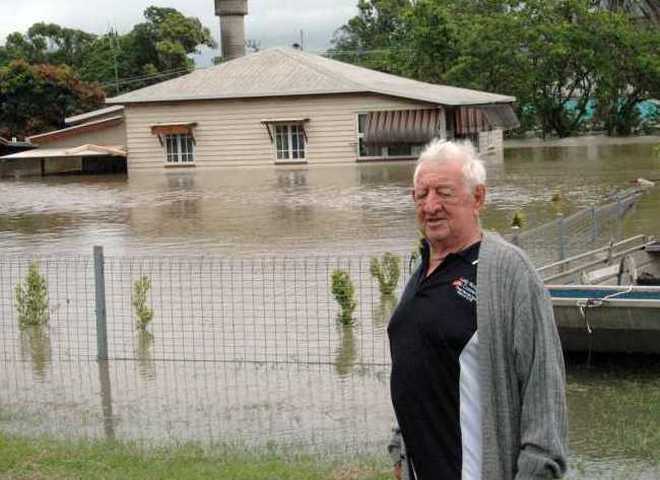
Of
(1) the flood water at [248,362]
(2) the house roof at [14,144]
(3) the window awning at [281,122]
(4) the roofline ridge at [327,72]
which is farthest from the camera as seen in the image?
(2) the house roof at [14,144]

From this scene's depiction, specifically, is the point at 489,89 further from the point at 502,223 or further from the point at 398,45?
the point at 502,223

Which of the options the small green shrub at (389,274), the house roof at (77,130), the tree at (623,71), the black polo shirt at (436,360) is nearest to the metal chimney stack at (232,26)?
the house roof at (77,130)

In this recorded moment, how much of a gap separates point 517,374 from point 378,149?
39415mm

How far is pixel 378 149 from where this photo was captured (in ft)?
142

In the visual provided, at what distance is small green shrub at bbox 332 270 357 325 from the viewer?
12.3 metres

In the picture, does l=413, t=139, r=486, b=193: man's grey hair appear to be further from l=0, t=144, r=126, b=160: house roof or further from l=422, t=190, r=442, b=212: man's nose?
l=0, t=144, r=126, b=160: house roof

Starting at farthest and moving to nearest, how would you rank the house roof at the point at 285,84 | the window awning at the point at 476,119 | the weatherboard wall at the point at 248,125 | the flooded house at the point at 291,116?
the window awning at the point at 476,119 < the weatherboard wall at the point at 248,125 < the house roof at the point at 285,84 < the flooded house at the point at 291,116

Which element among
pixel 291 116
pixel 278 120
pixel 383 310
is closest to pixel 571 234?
pixel 383 310

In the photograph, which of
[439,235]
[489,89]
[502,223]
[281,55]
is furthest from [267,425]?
[489,89]

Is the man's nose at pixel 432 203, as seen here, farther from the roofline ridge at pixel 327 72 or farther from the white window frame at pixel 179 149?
the white window frame at pixel 179 149

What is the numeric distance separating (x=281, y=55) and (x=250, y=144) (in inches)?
204

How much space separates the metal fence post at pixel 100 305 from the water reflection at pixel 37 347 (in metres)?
0.54

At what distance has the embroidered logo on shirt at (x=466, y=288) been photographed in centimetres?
411

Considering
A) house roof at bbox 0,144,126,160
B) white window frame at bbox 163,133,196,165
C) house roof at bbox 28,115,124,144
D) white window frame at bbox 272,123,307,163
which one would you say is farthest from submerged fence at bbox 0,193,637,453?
house roof at bbox 28,115,124,144
